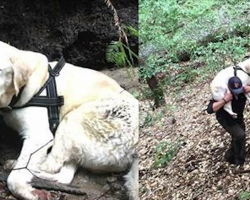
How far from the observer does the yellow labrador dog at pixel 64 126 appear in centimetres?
134

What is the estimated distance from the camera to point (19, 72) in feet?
4.32

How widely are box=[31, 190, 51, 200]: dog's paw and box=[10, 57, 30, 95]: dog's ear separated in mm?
259

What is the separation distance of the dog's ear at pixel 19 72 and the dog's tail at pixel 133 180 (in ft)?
1.24

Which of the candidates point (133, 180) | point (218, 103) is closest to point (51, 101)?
point (133, 180)

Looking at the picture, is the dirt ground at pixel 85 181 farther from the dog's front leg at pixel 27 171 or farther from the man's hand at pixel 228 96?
the man's hand at pixel 228 96

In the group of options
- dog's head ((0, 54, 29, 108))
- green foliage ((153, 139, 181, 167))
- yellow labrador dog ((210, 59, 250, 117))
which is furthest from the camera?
green foliage ((153, 139, 181, 167))

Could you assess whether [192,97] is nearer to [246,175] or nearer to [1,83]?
[246,175]

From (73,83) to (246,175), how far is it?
523mm

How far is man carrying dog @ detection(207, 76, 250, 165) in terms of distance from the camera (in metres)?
1.40

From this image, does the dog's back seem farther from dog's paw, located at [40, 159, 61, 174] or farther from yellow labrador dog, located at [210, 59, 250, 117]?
dog's paw, located at [40, 159, 61, 174]

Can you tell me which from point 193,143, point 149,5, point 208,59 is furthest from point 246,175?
point 149,5

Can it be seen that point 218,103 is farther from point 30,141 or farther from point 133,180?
point 30,141

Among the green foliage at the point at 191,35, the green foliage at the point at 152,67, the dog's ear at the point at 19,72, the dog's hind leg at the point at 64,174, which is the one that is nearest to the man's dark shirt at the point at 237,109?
the green foliage at the point at 191,35

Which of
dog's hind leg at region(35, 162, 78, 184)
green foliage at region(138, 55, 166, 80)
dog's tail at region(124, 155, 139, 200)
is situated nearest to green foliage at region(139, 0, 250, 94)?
green foliage at region(138, 55, 166, 80)
